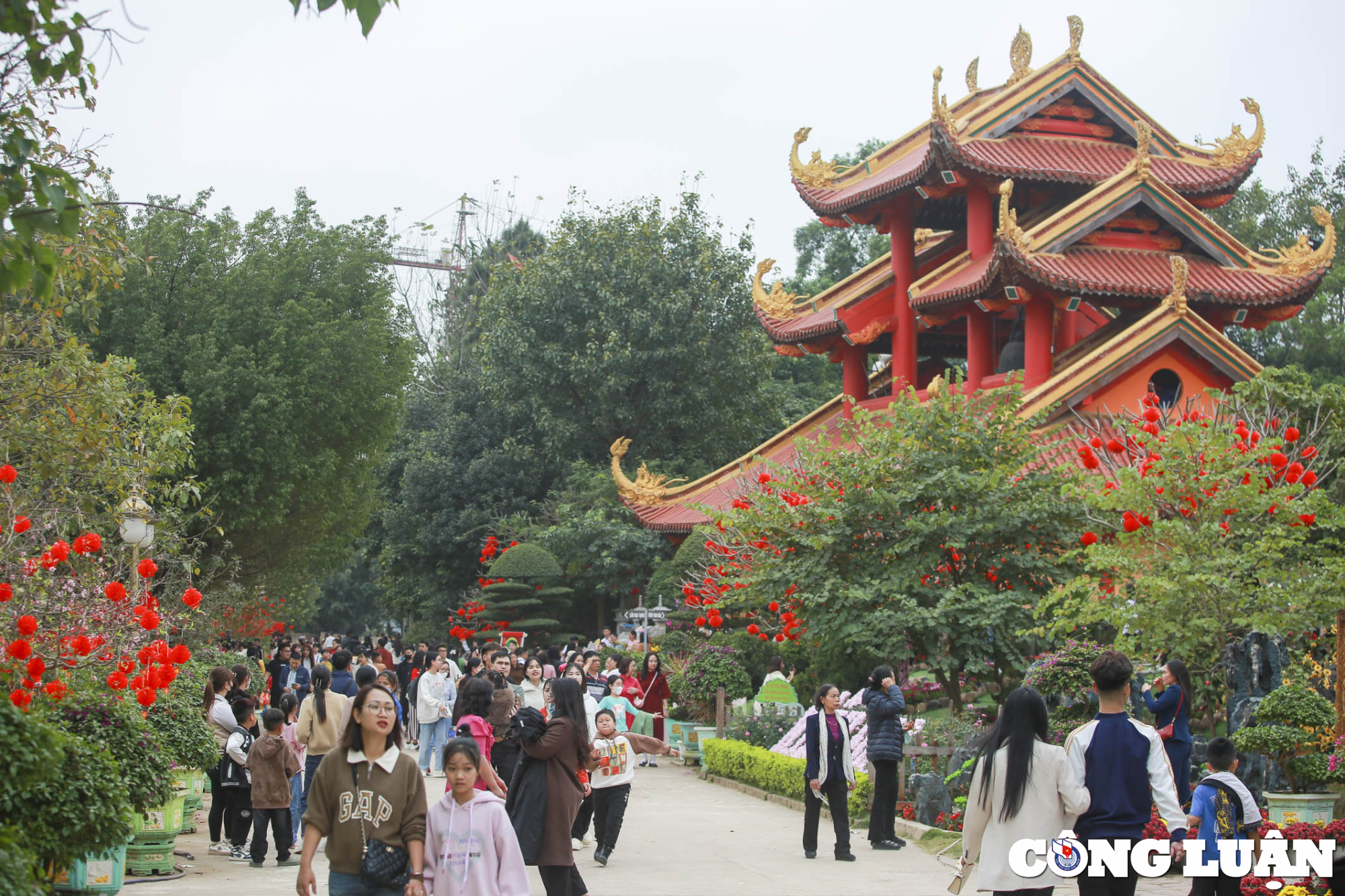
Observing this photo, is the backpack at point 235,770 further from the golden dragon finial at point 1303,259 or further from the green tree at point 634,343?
the green tree at point 634,343

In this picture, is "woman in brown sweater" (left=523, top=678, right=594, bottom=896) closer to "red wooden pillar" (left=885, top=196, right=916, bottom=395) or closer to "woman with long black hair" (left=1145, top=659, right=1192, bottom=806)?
"woman with long black hair" (left=1145, top=659, right=1192, bottom=806)

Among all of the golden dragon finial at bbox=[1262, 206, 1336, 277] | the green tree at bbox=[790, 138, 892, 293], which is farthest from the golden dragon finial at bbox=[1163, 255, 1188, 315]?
the green tree at bbox=[790, 138, 892, 293]

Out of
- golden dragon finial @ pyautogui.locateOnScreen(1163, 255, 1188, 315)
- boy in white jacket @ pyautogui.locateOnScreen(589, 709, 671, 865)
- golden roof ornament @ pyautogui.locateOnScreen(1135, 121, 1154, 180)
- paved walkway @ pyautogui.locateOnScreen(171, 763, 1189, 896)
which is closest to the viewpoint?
paved walkway @ pyautogui.locateOnScreen(171, 763, 1189, 896)

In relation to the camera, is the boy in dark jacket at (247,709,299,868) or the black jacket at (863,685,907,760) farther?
the black jacket at (863,685,907,760)

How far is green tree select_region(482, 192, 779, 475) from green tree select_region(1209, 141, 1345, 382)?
13737 millimetres

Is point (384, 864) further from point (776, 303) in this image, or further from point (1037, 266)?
point (776, 303)

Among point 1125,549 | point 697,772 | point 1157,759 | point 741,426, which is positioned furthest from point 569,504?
point 1157,759

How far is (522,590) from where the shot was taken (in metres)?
30.4

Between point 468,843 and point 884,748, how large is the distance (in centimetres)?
665

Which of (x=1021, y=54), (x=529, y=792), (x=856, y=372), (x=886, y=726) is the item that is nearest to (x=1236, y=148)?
(x=1021, y=54)

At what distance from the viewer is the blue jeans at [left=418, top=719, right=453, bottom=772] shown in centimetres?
1684

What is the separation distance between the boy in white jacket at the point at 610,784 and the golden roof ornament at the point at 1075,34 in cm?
1954

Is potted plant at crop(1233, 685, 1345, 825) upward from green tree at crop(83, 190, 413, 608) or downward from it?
downward

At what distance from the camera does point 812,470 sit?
54.2 feet
